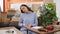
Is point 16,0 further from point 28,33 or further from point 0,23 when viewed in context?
point 0,23

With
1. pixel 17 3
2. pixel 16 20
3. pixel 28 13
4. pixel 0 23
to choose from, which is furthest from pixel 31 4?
pixel 0 23

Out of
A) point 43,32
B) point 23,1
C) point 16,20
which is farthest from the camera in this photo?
point 23,1

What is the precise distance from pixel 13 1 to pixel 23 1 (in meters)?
0.47

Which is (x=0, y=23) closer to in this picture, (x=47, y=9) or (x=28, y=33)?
(x=28, y=33)

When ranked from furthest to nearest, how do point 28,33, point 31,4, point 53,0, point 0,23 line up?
1. point 31,4
2. point 53,0
3. point 28,33
4. point 0,23

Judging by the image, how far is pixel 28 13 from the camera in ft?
10.8

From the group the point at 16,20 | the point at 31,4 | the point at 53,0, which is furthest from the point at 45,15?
the point at 31,4

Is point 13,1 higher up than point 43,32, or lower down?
higher up

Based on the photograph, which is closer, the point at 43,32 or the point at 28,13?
the point at 43,32

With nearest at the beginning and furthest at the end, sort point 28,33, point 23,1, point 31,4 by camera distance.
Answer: point 28,33
point 31,4
point 23,1

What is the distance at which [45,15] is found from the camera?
Answer: 3.28 meters

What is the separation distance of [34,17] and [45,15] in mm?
244

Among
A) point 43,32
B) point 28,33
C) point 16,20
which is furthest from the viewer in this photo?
point 16,20

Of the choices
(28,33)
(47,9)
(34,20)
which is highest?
(47,9)
